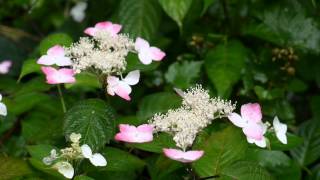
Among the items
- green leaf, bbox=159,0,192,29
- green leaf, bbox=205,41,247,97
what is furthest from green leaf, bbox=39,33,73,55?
green leaf, bbox=205,41,247,97

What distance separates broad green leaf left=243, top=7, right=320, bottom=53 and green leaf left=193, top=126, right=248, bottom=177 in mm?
612

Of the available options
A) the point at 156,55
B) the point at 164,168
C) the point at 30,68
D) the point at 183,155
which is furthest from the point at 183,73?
the point at 183,155

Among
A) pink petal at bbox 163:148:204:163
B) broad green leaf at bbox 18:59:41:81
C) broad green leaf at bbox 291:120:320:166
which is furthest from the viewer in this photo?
broad green leaf at bbox 291:120:320:166

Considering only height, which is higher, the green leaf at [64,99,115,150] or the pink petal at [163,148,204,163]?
the green leaf at [64,99,115,150]

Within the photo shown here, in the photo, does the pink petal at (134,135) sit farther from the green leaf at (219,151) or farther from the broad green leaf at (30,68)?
the broad green leaf at (30,68)

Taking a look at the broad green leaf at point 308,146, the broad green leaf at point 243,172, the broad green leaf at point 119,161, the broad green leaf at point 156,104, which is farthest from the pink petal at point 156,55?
the broad green leaf at point 308,146

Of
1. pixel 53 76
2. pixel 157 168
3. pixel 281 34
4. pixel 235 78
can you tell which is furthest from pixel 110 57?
pixel 281 34

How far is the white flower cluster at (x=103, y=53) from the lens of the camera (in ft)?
3.75

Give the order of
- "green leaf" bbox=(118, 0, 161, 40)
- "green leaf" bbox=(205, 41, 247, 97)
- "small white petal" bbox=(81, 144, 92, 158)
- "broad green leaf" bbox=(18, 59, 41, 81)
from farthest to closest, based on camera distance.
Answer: "green leaf" bbox=(118, 0, 161, 40)
"green leaf" bbox=(205, 41, 247, 97)
"broad green leaf" bbox=(18, 59, 41, 81)
"small white petal" bbox=(81, 144, 92, 158)

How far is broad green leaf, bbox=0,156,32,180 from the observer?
3.64 feet

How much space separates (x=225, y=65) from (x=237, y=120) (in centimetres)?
54

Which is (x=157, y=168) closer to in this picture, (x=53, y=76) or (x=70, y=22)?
(x=53, y=76)

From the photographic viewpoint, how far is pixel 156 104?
1426 mm

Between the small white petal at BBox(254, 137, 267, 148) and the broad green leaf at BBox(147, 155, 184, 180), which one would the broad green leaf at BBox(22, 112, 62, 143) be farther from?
the small white petal at BBox(254, 137, 267, 148)
